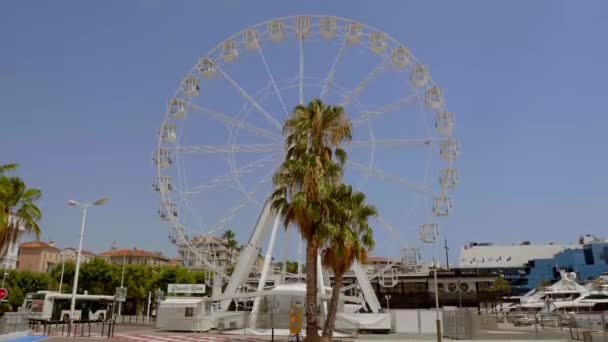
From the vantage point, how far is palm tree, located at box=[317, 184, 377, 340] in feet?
68.2

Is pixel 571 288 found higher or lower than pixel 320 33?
lower

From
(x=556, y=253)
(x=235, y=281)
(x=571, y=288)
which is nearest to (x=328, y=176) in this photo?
(x=235, y=281)

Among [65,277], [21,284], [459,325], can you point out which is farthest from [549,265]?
[21,284]

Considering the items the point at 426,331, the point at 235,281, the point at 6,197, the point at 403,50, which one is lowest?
the point at 426,331

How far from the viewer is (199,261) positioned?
109ft

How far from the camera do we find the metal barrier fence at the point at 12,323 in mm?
26766

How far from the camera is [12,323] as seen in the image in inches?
1097

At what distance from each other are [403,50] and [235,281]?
1858 cm

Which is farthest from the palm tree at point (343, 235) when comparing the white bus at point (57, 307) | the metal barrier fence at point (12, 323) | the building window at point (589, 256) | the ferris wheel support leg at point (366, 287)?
the building window at point (589, 256)

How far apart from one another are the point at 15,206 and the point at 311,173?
1618 centimetres

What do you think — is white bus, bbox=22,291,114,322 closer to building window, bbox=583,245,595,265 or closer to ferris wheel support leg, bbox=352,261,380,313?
ferris wheel support leg, bbox=352,261,380,313

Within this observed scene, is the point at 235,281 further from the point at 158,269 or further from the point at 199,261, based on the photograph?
the point at 158,269

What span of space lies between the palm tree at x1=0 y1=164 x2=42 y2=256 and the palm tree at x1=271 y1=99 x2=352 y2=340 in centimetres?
1308

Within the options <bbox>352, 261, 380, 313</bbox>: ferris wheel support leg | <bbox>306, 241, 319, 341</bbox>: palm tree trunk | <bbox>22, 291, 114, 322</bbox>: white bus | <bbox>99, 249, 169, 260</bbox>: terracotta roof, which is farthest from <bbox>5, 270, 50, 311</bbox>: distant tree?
<bbox>99, 249, 169, 260</bbox>: terracotta roof
